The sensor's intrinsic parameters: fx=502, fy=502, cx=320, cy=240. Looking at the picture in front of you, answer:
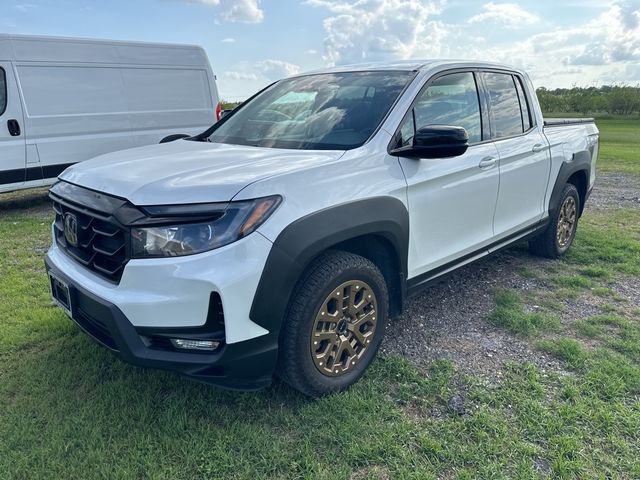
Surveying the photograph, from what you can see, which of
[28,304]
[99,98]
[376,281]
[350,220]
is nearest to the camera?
[350,220]

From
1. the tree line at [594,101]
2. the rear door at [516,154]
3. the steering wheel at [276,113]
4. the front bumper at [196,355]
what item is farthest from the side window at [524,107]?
the tree line at [594,101]

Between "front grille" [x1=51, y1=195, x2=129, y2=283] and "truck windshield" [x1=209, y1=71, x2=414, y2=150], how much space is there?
1.11 meters

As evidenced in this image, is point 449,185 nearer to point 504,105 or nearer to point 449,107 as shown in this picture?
point 449,107

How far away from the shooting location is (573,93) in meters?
41.0

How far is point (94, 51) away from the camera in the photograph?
8.02 m

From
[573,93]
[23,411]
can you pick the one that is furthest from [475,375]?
[573,93]

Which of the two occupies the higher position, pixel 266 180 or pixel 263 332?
pixel 266 180

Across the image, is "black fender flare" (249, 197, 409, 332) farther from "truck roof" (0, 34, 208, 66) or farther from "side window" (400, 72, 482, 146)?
"truck roof" (0, 34, 208, 66)

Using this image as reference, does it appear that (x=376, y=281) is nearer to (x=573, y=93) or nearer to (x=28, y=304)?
(x=28, y=304)

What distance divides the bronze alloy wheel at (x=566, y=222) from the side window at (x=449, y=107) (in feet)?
6.05

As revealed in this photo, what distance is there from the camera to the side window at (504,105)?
12.8 ft

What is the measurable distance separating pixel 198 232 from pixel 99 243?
603 mm

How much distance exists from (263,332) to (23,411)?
4.64 ft

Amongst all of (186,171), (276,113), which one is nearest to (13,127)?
(276,113)
